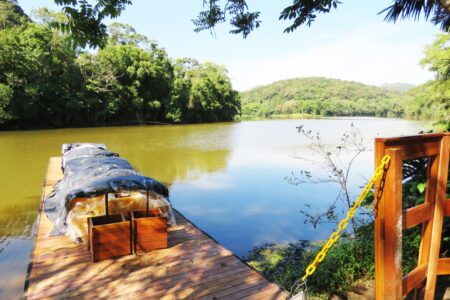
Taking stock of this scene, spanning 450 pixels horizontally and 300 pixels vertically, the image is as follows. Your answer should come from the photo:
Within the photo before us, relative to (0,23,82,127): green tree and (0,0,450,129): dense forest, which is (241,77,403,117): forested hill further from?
(0,23,82,127): green tree

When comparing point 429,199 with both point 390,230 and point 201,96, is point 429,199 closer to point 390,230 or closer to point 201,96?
point 390,230

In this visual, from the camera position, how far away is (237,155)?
14.6 meters

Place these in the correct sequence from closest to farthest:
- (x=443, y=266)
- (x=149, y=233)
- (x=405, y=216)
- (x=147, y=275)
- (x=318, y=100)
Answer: (x=405, y=216) < (x=443, y=266) < (x=147, y=275) < (x=149, y=233) < (x=318, y=100)

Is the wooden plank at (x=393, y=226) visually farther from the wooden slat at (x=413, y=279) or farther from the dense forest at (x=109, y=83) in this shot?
the dense forest at (x=109, y=83)

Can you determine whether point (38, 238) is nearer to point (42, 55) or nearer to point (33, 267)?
point (33, 267)

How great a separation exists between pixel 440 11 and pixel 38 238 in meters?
5.65

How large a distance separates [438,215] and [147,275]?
8.92 feet

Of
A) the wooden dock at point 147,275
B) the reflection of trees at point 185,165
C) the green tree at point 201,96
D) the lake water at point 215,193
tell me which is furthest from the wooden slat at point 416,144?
the green tree at point 201,96

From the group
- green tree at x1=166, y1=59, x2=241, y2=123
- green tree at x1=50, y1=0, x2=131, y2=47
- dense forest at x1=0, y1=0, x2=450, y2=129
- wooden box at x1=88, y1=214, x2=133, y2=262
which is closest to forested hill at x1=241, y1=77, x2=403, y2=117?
dense forest at x1=0, y1=0, x2=450, y2=129

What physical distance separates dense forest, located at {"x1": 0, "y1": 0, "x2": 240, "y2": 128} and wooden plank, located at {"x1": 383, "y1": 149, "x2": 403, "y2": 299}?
1649cm

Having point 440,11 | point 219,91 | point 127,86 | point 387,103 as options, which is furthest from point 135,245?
point 387,103

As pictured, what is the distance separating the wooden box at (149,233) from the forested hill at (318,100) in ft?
257

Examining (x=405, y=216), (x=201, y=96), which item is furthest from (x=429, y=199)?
(x=201, y=96)

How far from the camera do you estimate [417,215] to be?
2045 millimetres
